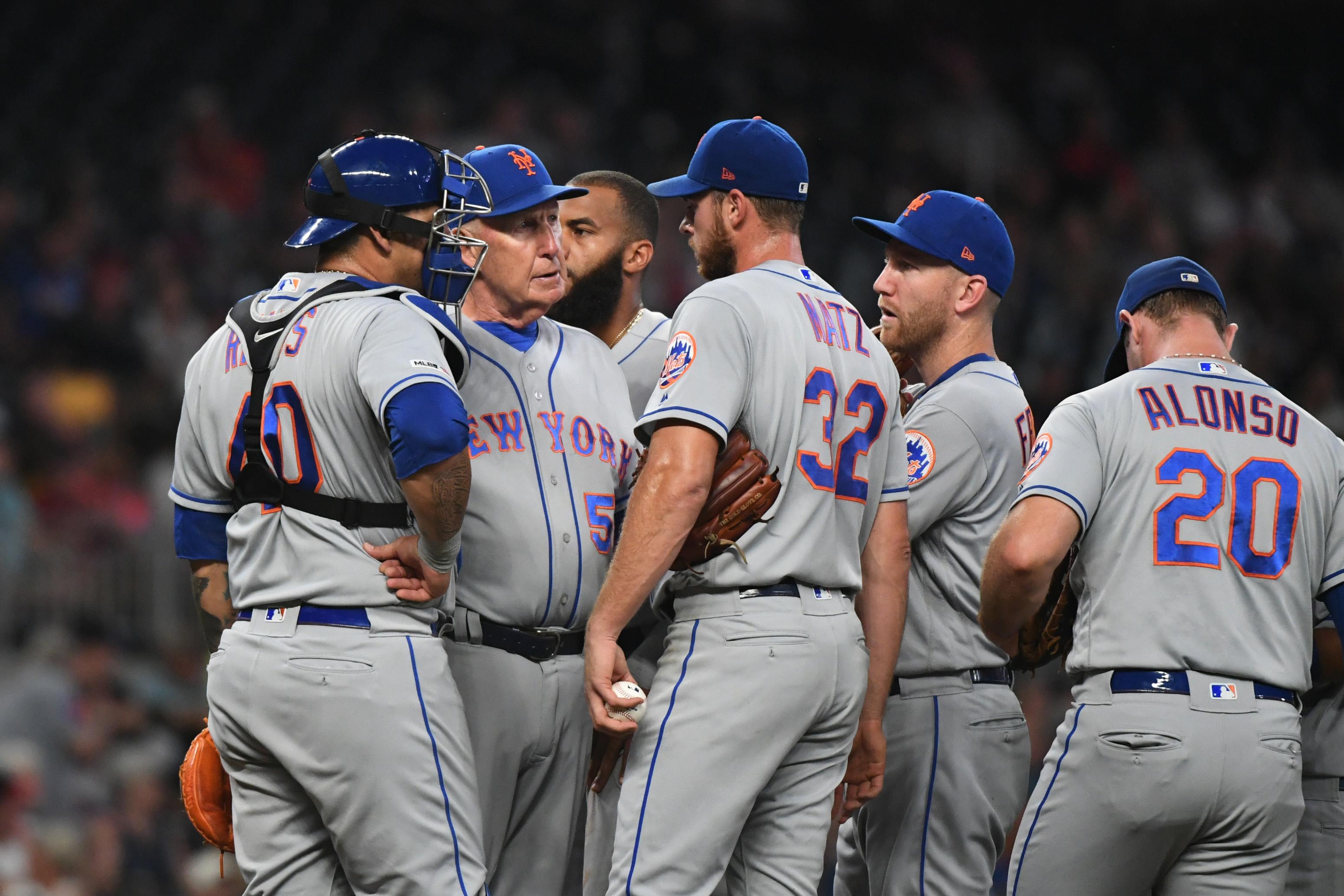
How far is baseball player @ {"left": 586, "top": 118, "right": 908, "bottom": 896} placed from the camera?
Result: 120 inches

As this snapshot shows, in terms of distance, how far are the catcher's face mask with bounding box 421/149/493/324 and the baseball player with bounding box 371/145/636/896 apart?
2.0 inches

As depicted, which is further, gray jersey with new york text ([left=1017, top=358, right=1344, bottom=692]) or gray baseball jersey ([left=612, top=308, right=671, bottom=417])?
gray baseball jersey ([left=612, top=308, right=671, bottom=417])

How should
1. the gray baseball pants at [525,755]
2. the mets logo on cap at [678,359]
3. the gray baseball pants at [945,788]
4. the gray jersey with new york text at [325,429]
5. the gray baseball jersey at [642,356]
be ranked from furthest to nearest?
the gray baseball jersey at [642,356]
the gray baseball pants at [945,788]
the gray baseball pants at [525,755]
the mets logo on cap at [678,359]
the gray jersey with new york text at [325,429]

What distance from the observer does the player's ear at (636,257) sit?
177 inches

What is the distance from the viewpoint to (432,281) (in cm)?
336

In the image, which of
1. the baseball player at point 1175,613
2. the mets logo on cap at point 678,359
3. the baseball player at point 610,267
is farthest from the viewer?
the baseball player at point 610,267

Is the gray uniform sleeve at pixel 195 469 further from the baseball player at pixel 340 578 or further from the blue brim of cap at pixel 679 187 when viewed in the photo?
the blue brim of cap at pixel 679 187

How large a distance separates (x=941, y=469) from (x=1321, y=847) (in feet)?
4.54

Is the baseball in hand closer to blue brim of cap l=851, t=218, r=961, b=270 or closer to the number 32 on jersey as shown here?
the number 32 on jersey

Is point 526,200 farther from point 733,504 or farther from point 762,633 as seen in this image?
point 762,633

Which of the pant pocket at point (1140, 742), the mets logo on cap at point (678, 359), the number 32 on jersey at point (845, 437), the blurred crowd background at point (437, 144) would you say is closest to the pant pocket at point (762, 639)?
the number 32 on jersey at point (845, 437)

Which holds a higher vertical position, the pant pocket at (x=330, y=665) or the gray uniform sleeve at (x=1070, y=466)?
the gray uniform sleeve at (x=1070, y=466)

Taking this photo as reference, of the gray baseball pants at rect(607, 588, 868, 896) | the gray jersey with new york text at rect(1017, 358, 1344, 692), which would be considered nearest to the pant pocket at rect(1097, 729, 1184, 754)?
the gray jersey with new york text at rect(1017, 358, 1344, 692)

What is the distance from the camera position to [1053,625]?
3654 millimetres
